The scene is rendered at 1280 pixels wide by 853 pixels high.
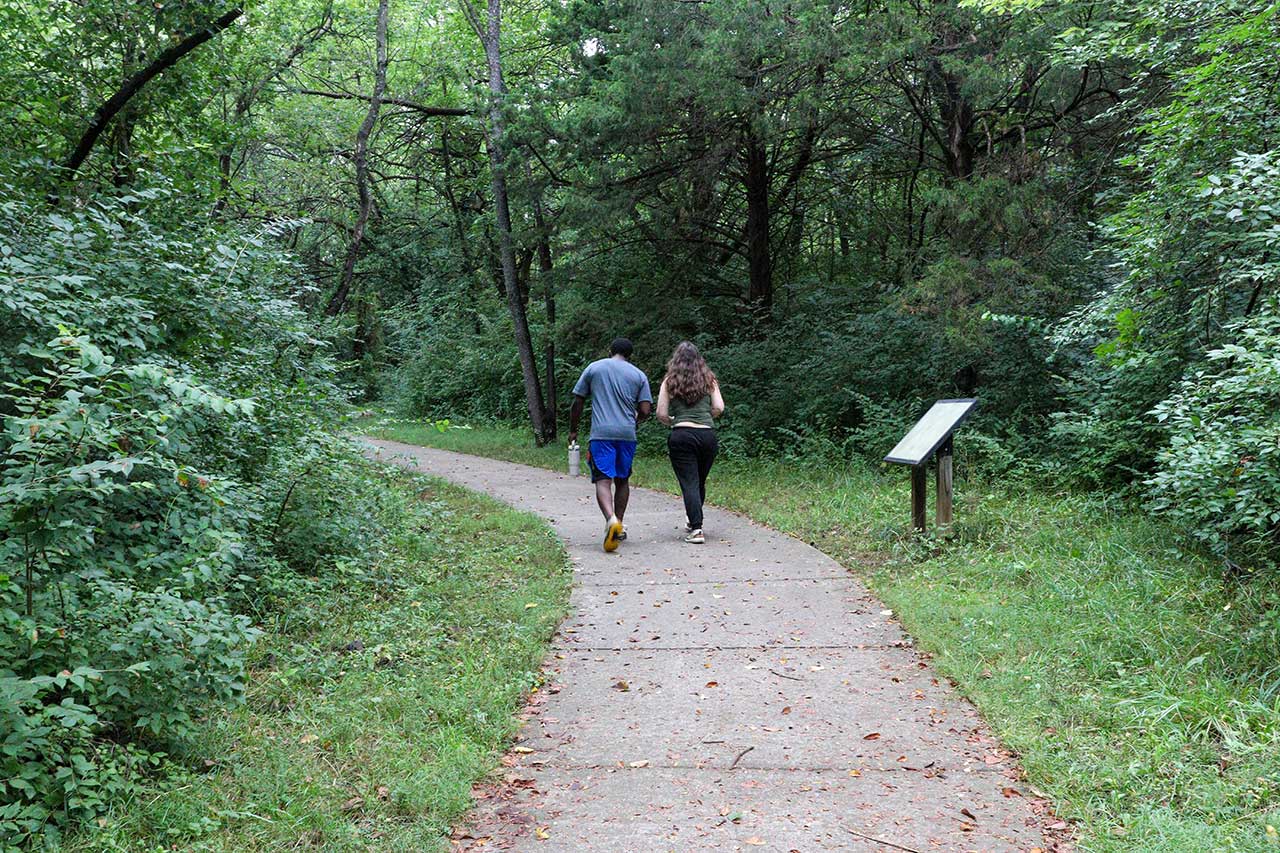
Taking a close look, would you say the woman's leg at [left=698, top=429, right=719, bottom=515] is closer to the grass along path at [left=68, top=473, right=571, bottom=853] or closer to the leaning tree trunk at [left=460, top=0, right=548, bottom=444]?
the grass along path at [left=68, top=473, right=571, bottom=853]

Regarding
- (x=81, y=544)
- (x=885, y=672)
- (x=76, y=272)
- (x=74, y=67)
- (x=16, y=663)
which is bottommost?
(x=885, y=672)

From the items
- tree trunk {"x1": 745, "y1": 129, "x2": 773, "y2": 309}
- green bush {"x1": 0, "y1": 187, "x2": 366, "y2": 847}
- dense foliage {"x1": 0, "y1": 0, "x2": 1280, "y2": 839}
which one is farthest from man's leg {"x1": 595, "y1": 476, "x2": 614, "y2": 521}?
tree trunk {"x1": 745, "y1": 129, "x2": 773, "y2": 309}

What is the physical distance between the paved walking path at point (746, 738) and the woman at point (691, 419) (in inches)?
62.0

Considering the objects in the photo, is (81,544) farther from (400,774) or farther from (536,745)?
(536,745)

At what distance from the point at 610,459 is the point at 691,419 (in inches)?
35.8

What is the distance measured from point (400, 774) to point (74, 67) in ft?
27.5

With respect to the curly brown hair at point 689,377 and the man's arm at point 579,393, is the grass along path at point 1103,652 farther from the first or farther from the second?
the man's arm at point 579,393

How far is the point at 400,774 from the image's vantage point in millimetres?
3914

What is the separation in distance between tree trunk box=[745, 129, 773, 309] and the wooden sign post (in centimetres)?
878

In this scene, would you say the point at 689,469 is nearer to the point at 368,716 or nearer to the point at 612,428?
the point at 612,428

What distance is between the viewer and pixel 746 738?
4422 millimetres

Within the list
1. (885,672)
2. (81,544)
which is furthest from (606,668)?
(81,544)

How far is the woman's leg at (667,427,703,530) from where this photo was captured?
29.5ft

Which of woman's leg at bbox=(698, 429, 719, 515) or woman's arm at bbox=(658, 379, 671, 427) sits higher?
woman's arm at bbox=(658, 379, 671, 427)
